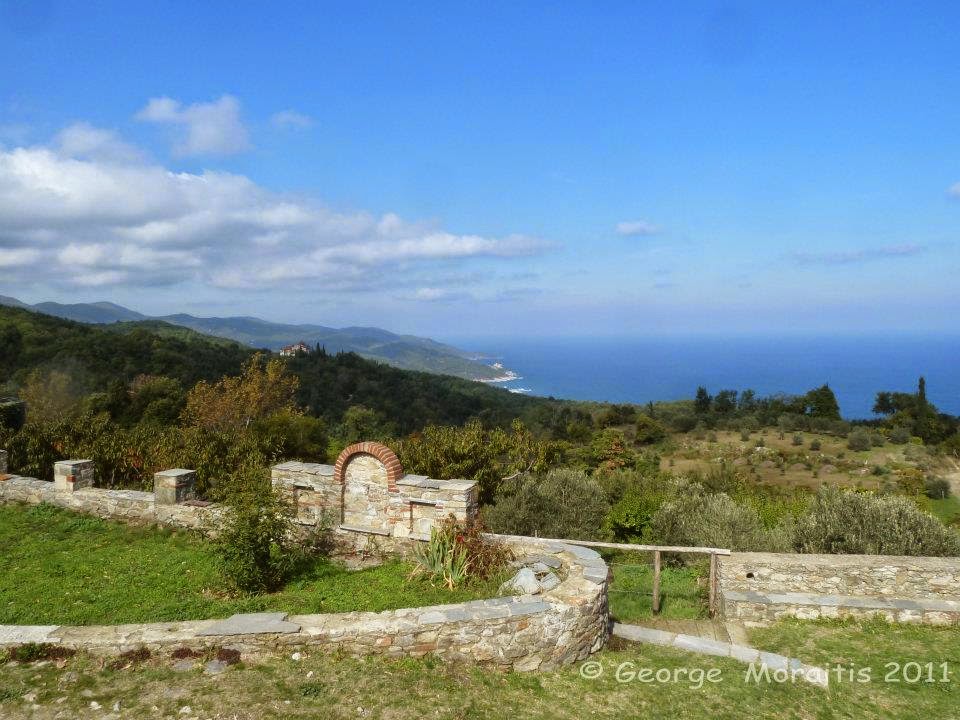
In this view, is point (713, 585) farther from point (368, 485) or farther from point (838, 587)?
point (368, 485)

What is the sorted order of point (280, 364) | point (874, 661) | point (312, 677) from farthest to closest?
point (280, 364)
point (874, 661)
point (312, 677)

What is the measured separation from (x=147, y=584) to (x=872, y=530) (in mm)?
12176

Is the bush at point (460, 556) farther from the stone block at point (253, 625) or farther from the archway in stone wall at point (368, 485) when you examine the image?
the stone block at point (253, 625)

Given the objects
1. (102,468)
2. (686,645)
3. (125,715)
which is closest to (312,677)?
(125,715)

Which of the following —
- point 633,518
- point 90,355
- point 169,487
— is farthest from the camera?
point 90,355

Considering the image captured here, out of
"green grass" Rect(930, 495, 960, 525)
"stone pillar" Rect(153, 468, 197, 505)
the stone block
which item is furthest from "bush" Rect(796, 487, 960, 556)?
"stone pillar" Rect(153, 468, 197, 505)

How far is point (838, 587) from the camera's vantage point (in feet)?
29.9

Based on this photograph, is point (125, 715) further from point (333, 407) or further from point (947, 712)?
point (333, 407)

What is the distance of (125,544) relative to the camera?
8.93 meters

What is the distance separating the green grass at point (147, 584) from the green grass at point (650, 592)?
285 cm

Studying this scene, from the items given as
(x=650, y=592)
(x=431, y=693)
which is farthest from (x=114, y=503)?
(x=650, y=592)

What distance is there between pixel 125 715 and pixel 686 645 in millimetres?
6069

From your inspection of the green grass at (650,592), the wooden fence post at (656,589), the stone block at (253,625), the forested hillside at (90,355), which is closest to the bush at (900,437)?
the green grass at (650,592)

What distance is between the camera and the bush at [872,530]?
10.3 m
